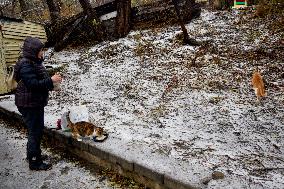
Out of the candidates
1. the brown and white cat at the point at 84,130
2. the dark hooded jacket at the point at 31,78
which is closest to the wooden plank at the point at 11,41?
the dark hooded jacket at the point at 31,78

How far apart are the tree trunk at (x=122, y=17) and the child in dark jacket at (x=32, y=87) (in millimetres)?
→ 5561

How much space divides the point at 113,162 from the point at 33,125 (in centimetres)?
117

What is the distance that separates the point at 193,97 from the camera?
18.0 ft

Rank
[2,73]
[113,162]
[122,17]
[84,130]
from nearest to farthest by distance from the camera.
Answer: [113,162]
[84,130]
[2,73]
[122,17]

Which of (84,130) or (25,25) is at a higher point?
(25,25)

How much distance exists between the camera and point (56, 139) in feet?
16.0

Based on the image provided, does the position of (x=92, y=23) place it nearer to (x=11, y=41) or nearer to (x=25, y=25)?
(x=25, y=25)

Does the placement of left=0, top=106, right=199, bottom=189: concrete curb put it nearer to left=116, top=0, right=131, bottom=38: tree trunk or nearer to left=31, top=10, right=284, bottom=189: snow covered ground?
left=31, top=10, right=284, bottom=189: snow covered ground

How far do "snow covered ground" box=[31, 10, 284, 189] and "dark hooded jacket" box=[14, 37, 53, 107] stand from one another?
118 centimetres

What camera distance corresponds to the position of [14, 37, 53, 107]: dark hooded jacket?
3824mm

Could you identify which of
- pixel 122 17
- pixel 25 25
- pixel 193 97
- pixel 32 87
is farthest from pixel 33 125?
pixel 122 17

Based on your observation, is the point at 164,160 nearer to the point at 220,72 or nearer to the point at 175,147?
the point at 175,147

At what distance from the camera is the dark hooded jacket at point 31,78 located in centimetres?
382

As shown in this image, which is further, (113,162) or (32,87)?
(113,162)
